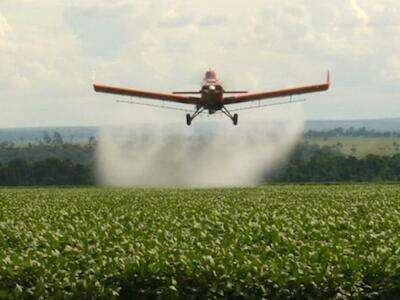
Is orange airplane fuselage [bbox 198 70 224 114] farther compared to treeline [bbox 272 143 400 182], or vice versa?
treeline [bbox 272 143 400 182]

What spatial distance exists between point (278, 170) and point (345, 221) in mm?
87796

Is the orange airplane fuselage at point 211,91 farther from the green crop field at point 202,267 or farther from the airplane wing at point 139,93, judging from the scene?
the green crop field at point 202,267

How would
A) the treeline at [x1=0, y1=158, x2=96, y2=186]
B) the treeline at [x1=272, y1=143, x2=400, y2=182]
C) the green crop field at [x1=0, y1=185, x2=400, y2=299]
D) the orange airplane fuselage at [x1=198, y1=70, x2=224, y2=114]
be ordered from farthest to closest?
the treeline at [x1=0, y1=158, x2=96, y2=186] → the treeline at [x1=272, y1=143, x2=400, y2=182] → the orange airplane fuselage at [x1=198, y1=70, x2=224, y2=114] → the green crop field at [x1=0, y1=185, x2=400, y2=299]

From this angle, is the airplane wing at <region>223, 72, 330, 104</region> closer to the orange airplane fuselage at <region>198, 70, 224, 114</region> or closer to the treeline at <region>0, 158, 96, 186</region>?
the orange airplane fuselage at <region>198, 70, 224, 114</region>

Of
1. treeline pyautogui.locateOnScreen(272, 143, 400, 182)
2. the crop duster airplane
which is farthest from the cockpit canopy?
treeline pyautogui.locateOnScreen(272, 143, 400, 182)

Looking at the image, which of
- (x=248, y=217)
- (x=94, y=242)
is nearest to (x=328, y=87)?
(x=248, y=217)

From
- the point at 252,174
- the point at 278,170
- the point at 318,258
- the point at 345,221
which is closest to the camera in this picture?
the point at 318,258

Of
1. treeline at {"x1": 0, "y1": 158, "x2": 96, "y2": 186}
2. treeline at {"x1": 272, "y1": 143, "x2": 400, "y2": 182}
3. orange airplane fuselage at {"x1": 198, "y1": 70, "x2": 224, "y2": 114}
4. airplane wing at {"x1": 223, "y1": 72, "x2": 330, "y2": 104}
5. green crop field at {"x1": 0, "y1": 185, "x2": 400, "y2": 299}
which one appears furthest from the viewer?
treeline at {"x1": 0, "y1": 158, "x2": 96, "y2": 186}

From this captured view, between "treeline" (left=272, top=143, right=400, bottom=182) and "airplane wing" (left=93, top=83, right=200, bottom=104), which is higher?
Answer: "airplane wing" (left=93, top=83, right=200, bottom=104)

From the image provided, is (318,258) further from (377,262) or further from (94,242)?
(94,242)

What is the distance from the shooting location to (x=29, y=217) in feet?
92.7

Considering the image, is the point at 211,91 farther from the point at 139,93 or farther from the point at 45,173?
the point at 45,173

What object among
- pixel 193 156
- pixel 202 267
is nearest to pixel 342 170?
pixel 193 156

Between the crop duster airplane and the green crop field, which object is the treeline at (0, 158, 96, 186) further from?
the green crop field
